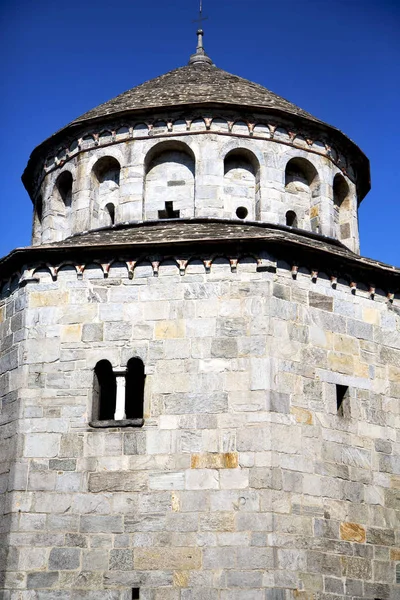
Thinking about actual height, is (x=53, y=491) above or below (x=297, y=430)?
below

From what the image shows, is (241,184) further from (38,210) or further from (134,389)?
(134,389)

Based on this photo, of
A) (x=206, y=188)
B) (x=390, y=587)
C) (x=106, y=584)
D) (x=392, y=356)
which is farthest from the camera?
(x=206, y=188)

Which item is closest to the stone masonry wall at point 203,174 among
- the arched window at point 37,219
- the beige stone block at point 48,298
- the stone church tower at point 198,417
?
the stone church tower at point 198,417

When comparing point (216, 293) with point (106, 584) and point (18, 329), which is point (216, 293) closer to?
point (18, 329)

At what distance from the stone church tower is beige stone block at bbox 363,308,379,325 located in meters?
0.03

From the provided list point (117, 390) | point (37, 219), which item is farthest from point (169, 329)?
point (37, 219)

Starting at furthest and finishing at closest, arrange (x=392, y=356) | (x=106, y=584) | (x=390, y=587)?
(x=392, y=356) < (x=390, y=587) < (x=106, y=584)

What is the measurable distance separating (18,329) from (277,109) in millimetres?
6562

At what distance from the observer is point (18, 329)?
1438 cm

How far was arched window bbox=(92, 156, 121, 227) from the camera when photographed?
17.1 m

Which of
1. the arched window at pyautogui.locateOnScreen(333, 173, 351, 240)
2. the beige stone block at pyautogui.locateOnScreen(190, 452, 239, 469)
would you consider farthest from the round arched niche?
the beige stone block at pyautogui.locateOnScreen(190, 452, 239, 469)

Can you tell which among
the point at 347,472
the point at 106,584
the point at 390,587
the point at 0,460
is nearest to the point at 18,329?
the point at 0,460

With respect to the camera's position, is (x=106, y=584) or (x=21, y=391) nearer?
(x=106, y=584)

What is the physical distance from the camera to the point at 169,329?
1379 cm
